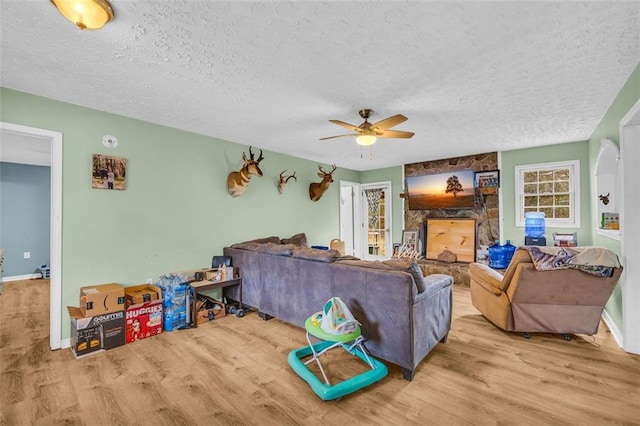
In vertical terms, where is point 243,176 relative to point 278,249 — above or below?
above

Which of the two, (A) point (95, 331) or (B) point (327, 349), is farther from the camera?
(A) point (95, 331)

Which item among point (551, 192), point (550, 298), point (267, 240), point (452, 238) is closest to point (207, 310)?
point (267, 240)

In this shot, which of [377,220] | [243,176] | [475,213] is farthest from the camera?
[377,220]

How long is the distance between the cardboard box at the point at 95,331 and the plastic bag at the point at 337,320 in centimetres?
222

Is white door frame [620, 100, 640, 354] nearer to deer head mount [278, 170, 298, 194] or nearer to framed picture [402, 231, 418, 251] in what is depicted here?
framed picture [402, 231, 418, 251]

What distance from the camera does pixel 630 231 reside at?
2645 millimetres

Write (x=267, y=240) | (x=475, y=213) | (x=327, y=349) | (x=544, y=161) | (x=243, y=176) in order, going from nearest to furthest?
(x=327, y=349)
(x=243, y=176)
(x=267, y=240)
(x=544, y=161)
(x=475, y=213)

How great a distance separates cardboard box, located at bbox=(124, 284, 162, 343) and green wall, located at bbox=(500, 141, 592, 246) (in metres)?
5.86

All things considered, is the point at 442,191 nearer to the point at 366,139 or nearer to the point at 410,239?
the point at 410,239

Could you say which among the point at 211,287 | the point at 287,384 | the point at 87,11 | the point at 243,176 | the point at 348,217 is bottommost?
the point at 287,384

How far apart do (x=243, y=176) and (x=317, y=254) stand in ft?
6.53

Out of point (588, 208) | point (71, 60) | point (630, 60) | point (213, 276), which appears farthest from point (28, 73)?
point (588, 208)

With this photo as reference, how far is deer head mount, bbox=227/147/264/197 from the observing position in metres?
4.23

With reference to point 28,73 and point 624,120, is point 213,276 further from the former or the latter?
point 624,120
